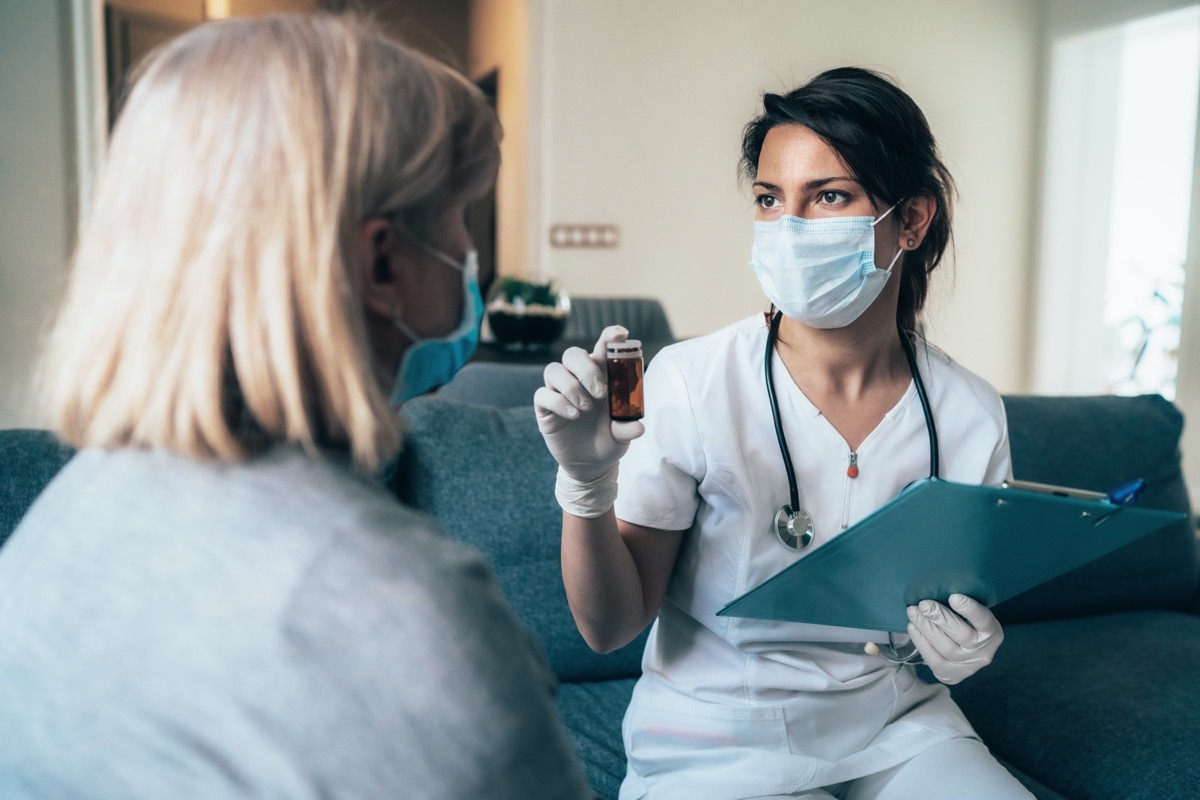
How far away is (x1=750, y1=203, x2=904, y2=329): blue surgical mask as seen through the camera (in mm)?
1322

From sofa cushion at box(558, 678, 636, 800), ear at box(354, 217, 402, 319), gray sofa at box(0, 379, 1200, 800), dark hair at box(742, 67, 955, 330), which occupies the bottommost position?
sofa cushion at box(558, 678, 636, 800)

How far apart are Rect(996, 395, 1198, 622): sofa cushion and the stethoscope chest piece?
35.3 inches

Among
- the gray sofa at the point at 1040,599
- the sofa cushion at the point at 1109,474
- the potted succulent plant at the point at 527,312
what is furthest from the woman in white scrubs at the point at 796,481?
the potted succulent plant at the point at 527,312

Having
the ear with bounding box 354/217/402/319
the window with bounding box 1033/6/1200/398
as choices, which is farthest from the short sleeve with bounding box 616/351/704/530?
the window with bounding box 1033/6/1200/398

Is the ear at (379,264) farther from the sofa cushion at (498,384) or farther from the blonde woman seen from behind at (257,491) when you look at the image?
the sofa cushion at (498,384)

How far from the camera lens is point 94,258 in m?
0.70

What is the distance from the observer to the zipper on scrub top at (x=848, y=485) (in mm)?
1271

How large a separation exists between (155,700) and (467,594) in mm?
193

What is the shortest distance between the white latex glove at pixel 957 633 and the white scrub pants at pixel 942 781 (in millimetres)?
111

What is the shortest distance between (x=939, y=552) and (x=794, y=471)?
24cm

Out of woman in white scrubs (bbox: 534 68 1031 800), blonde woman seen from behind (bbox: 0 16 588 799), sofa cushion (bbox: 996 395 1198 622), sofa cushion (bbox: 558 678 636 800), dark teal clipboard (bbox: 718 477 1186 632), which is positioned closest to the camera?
blonde woman seen from behind (bbox: 0 16 588 799)

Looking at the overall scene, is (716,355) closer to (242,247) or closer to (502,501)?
(502,501)

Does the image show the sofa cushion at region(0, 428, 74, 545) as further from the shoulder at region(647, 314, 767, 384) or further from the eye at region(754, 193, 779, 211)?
the eye at region(754, 193, 779, 211)

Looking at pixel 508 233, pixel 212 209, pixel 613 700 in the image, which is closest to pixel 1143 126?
pixel 508 233
